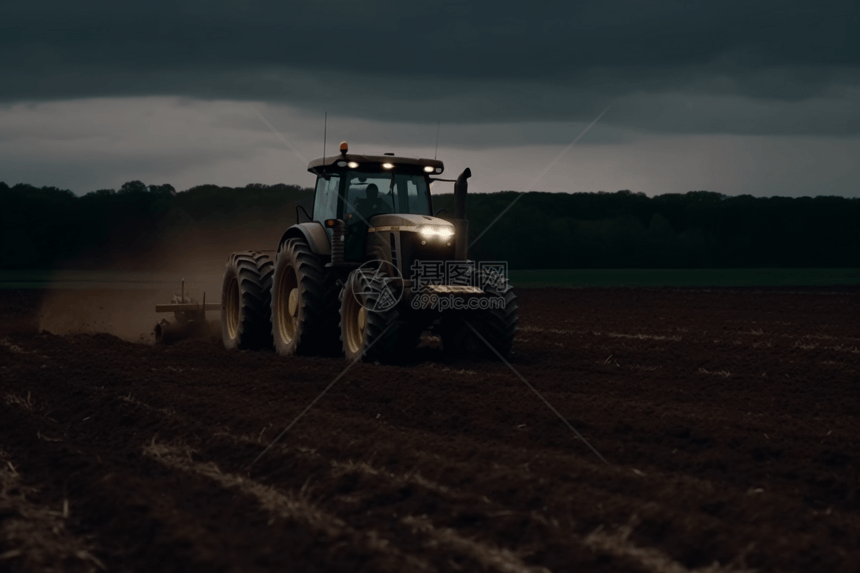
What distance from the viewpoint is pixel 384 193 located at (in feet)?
39.9

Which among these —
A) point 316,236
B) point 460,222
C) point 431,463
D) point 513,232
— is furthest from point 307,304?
point 513,232

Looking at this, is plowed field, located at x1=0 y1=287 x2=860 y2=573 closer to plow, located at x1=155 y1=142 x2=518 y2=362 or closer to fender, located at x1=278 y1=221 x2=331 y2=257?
plow, located at x1=155 y1=142 x2=518 y2=362

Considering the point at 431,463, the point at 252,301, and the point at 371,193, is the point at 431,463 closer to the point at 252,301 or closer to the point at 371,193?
the point at 371,193

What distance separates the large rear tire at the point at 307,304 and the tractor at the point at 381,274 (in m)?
0.01

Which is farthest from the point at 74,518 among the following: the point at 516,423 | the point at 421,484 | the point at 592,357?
the point at 592,357

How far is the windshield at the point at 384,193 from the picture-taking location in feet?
39.6

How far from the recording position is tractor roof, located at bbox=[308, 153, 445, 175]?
466 inches

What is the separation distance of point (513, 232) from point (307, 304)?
125 ft

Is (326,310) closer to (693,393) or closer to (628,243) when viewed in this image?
(693,393)

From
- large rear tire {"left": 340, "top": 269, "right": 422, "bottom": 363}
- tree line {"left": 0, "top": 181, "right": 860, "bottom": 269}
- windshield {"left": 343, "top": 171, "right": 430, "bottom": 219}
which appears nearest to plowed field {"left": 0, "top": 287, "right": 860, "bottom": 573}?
large rear tire {"left": 340, "top": 269, "right": 422, "bottom": 363}

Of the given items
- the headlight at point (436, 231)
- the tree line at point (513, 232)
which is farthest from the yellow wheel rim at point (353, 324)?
the tree line at point (513, 232)

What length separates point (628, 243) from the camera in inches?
1973

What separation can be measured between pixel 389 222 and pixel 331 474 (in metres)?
5.70

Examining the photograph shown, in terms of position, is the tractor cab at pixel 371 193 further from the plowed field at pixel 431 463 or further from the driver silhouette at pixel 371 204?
the plowed field at pixel 431 463
